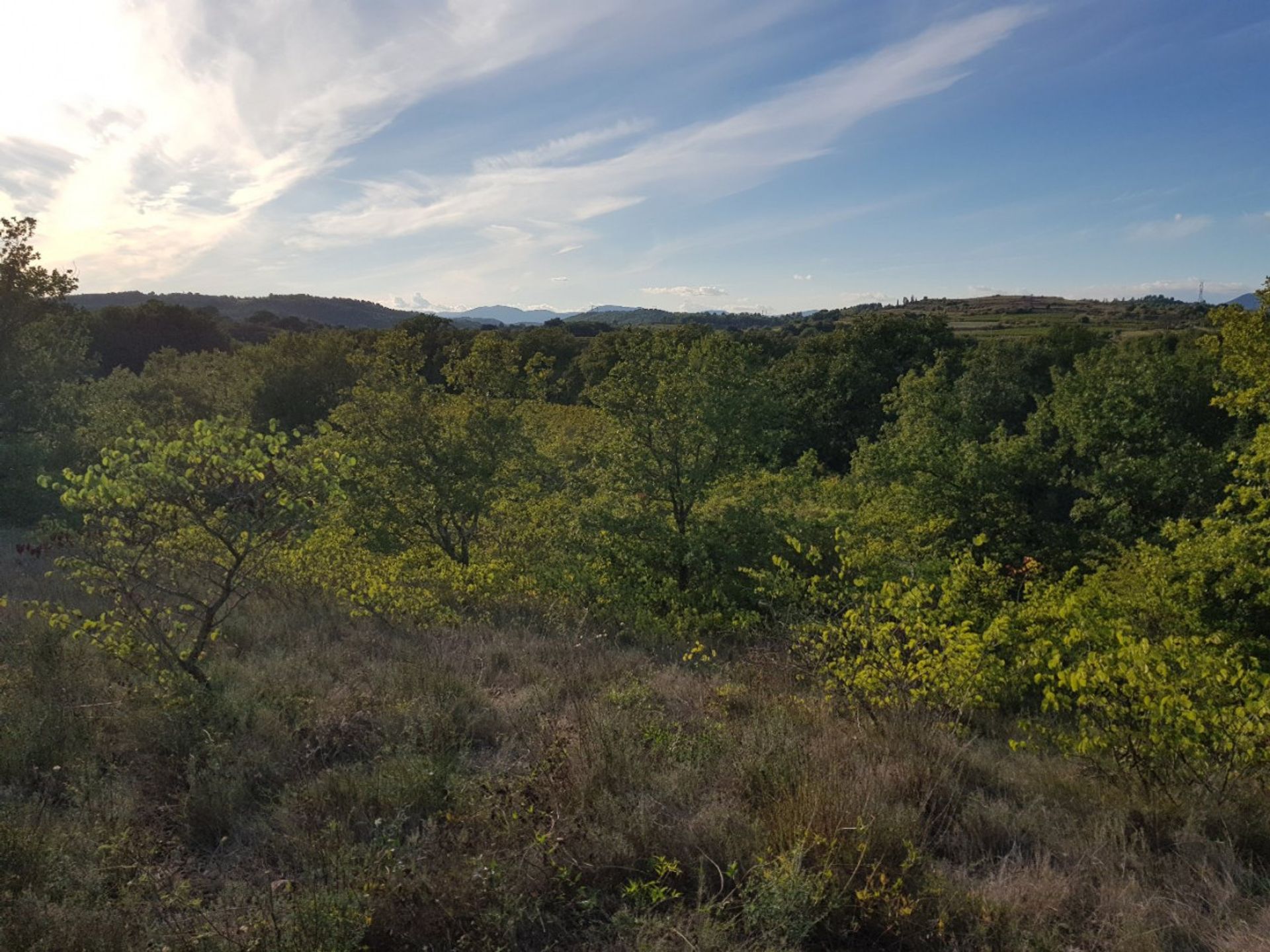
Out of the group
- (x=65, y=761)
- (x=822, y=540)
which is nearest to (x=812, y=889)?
(x=65, y=761)

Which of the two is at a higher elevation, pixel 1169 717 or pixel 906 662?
pixel 1169 717

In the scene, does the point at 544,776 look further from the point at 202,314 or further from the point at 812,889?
the point at 202,314

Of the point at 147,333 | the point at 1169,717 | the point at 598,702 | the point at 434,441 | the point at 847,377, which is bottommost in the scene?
the point at 598,702

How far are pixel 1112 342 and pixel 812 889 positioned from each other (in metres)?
48.1

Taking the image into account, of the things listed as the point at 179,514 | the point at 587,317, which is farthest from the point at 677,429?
the point at 587,317

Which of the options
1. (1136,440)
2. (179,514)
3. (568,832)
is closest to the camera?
(568,832)

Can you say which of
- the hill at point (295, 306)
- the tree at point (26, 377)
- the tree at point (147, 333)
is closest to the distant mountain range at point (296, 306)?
the hill at point (295, 306)

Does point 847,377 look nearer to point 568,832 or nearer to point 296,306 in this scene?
point 568,832

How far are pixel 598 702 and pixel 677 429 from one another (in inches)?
246

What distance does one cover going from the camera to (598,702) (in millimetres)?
6078

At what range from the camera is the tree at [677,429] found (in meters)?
11.5

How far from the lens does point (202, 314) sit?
6550 centimetres

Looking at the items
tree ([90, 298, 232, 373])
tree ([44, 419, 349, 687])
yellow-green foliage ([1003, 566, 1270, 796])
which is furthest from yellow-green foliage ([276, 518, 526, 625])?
tree ([90, 298, 232, 373])

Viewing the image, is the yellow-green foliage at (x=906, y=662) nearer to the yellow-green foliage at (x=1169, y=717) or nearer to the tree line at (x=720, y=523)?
the tree line at (x=720, y=523)
